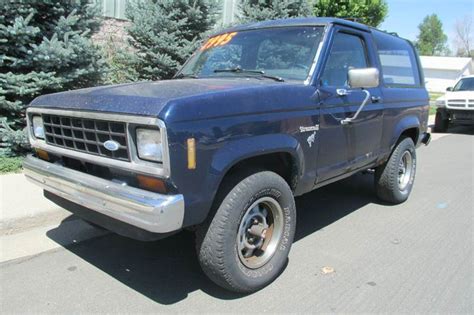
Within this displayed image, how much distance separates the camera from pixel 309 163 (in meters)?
3.77

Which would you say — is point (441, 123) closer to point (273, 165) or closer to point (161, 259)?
point (273, 165)

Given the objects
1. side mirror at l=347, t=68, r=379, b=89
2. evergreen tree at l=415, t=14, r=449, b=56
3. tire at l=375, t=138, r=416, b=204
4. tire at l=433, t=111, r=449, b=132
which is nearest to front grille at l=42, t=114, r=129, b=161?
side mirror at l=347, t=68, r=379, b=89

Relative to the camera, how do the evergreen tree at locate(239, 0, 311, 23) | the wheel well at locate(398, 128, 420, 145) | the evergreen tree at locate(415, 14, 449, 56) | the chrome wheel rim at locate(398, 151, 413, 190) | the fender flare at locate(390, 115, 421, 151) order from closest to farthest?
the fender flare at locate(390, 115, 421, 151) → the wheel well at locate(398, 128, 420, 145) → the chrome wheel rim at locate(398, 151, 413, 190) → the evergreen tree at locate(239, 0, 311, 23) → the evergreen tree at locate(415, 14, 449, 56)

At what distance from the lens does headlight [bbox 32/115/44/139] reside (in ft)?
12.2

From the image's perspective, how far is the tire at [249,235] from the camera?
304cm

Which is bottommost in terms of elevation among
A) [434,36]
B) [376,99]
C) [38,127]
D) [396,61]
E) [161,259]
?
[161,259]

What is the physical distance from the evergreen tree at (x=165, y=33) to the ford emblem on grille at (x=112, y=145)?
5844 millimetres

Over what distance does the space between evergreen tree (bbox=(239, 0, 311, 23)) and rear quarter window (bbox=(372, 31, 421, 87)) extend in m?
5.28

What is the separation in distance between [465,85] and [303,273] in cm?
1384

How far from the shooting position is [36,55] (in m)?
6.10

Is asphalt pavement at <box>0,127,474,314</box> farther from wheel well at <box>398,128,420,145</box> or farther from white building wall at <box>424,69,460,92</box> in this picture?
white building wall at <box>424,69,460,92</box>

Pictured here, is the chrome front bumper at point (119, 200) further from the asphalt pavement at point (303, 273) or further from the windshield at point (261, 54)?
the windshield at point (261, 54)

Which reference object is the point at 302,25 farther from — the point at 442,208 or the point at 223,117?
the point at 442,208

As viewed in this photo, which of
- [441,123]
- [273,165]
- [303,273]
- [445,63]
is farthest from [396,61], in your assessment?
[445,63]
